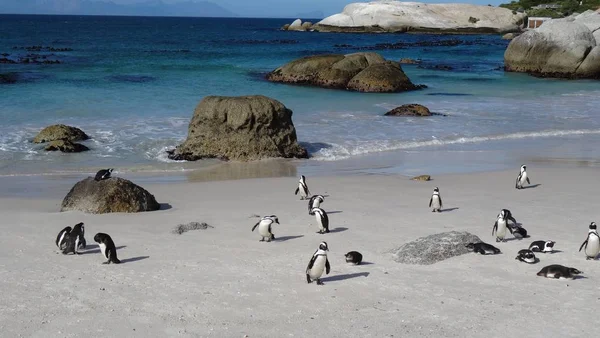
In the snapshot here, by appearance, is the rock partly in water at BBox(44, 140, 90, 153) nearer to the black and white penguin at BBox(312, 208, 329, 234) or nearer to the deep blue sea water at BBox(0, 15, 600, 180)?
the deep blue sea water at BBox(0, 15, 600, 180)

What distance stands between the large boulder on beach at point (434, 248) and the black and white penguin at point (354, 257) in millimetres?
523

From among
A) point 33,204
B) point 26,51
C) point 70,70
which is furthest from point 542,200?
point 26,51

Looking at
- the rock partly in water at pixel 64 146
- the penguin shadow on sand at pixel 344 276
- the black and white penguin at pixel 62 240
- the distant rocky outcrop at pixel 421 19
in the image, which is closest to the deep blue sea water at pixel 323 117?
the rock partly in water at pixel 64 146

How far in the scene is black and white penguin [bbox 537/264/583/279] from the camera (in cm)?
895

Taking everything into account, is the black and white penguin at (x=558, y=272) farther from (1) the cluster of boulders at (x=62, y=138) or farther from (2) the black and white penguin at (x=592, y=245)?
(1) the cluster of boulders at (x=62, y=138)

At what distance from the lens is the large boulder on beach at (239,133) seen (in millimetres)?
18578

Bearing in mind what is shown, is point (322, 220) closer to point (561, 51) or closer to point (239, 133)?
→ point (239, 133)

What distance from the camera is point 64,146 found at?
1919cm

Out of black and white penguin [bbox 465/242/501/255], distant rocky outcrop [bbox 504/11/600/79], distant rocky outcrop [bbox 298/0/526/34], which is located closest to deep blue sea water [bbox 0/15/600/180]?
distant rocky outcrop [bbox 504/11/600/79]

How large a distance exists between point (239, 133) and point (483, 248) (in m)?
9.69

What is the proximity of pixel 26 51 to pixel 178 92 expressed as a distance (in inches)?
1250

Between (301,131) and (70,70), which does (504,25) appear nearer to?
(70,70)

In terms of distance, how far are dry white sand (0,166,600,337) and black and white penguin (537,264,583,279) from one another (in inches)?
4.7

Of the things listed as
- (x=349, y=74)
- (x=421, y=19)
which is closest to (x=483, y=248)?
(x=349, y=74)
